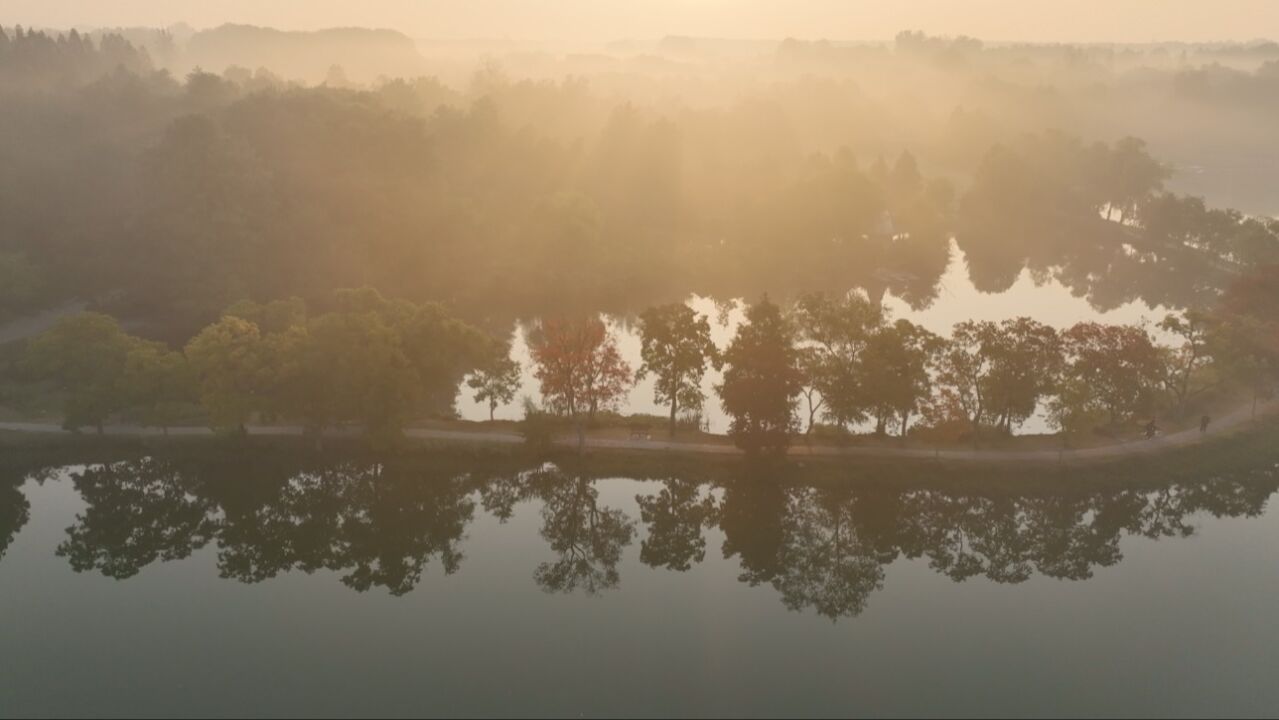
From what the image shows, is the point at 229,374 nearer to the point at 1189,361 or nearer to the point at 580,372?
the point at 580,372

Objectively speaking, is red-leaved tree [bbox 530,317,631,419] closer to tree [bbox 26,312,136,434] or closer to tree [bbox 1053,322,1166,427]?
tree [bbox 26,312,136,434]

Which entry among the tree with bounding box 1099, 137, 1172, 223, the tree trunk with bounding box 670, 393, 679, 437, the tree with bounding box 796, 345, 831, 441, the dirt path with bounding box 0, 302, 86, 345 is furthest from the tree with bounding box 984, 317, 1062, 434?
the tree with bounding box 1099, 137, 1172, 223

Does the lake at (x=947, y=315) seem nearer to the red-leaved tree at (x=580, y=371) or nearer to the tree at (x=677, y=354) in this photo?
the red-leaved tree at (x=580, y=371)


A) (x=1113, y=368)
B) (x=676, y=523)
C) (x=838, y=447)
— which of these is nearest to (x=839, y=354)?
(x=838, y=447)

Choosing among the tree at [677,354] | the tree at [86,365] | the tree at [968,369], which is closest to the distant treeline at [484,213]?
the tree at [86,365]

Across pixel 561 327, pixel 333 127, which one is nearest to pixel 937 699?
pixel 561 327

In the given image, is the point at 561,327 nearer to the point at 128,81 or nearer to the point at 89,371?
the point at 89,371
